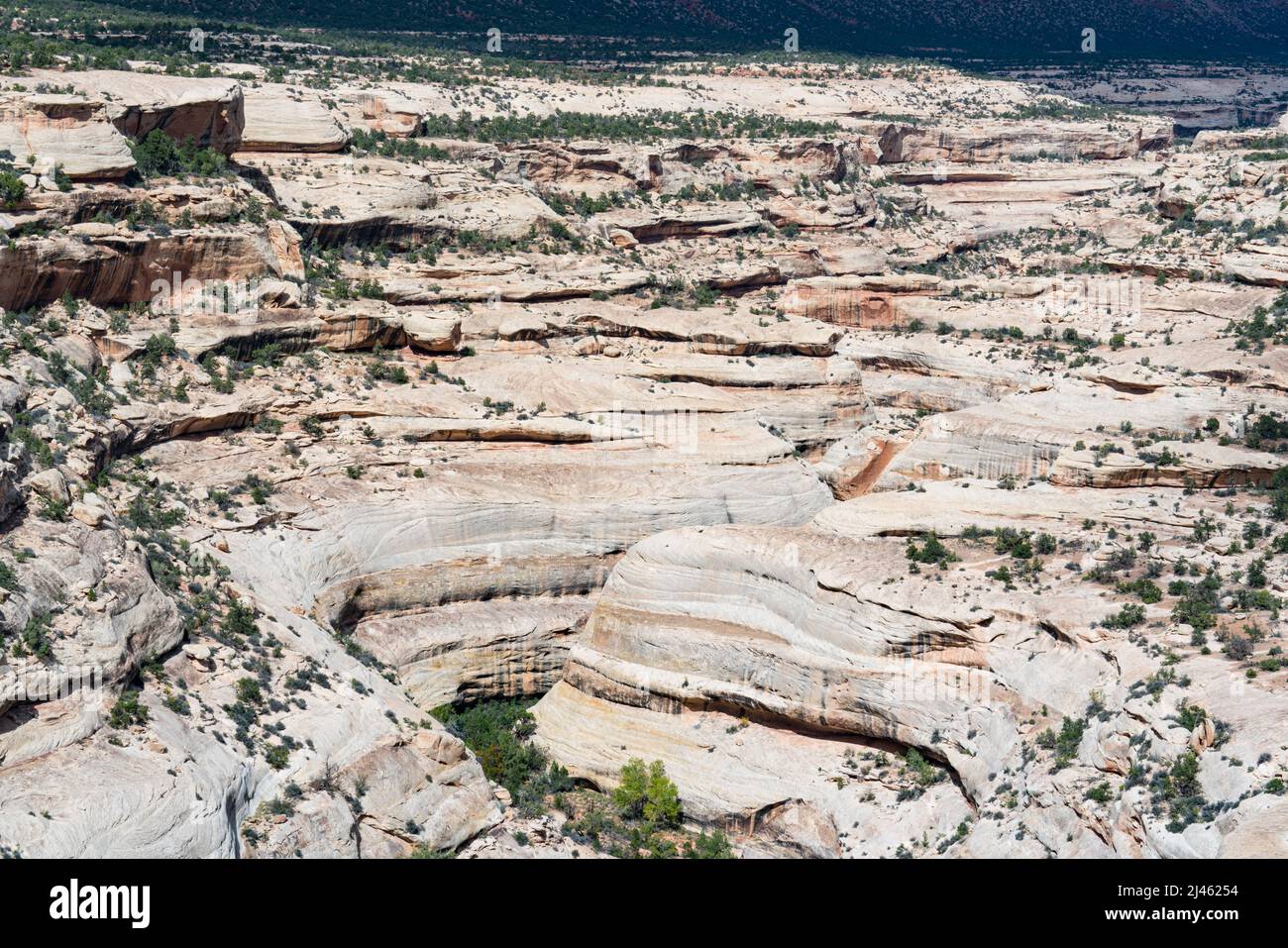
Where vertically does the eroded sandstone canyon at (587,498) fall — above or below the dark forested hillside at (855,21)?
below

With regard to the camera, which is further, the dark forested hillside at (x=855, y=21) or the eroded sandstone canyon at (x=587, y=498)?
the dark forested hillside at (x=855, y=21)

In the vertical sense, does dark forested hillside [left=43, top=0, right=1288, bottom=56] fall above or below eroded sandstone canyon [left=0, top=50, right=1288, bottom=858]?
above

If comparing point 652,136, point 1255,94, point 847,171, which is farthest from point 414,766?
point 1255,94

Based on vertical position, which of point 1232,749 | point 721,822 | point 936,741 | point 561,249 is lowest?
point 721,822

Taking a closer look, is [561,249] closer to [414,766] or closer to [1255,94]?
[414,766]

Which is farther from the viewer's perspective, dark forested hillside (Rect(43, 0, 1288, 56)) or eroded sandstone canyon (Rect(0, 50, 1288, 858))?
dark forested hillside (Rect(43, 0, 1288, 56))

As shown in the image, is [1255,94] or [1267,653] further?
[1255,94]

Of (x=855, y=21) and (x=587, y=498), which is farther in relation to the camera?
(x=855, y=21)

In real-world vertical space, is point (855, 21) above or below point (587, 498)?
above
